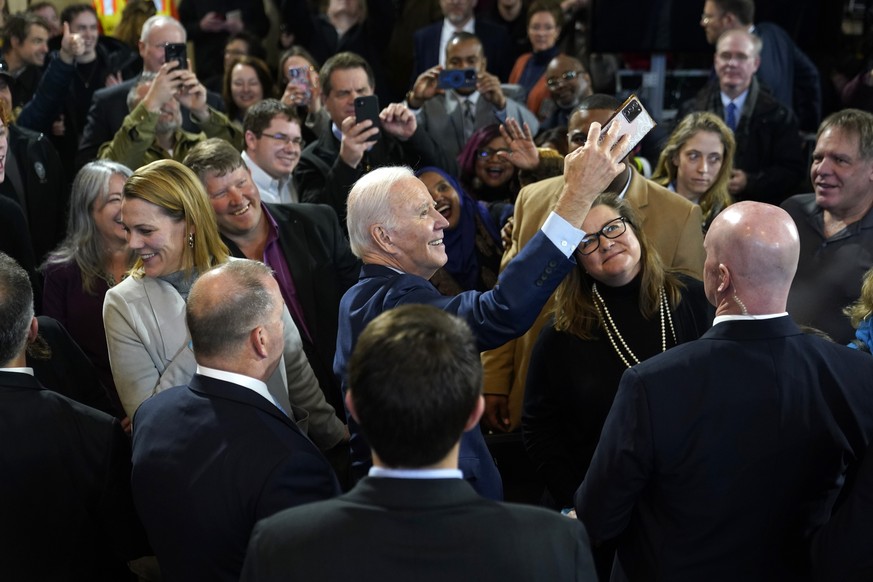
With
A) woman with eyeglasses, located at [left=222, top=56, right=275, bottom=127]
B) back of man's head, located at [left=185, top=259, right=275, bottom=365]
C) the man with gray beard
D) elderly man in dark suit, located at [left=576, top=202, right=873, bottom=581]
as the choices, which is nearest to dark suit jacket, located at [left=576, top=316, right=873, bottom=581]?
elderly man in dark suit, located at [left=576, top=202, right=873, bottom=581]

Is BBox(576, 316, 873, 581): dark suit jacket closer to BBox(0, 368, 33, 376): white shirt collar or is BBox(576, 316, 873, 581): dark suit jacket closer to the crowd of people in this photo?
the crowd of people

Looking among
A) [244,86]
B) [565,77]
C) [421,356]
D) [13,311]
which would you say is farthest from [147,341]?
[565,77]

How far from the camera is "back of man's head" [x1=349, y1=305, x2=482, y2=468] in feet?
4.68

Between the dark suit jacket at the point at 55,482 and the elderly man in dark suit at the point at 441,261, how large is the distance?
1.80 feet

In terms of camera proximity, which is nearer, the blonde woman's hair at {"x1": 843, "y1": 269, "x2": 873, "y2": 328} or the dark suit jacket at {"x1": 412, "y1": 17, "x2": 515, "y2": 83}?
the blonde woman's hair at {"x1": 843, "y1": 269, "x2": 873, "y2": 328}

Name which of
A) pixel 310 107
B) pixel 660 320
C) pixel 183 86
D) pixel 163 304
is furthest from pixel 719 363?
pixel 310 107

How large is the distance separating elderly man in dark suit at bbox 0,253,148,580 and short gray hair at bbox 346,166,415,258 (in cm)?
71

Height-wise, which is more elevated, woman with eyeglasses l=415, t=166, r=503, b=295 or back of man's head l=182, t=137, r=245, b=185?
back of man's head l=182, t=137, r=245, b=185

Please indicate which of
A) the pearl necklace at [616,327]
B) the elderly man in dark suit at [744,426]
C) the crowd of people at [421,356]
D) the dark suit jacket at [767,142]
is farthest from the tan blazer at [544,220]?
the dark suit jacket at [767,142]

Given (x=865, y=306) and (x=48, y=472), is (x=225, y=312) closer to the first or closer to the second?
(x=48, y=472)

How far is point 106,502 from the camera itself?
2189mm

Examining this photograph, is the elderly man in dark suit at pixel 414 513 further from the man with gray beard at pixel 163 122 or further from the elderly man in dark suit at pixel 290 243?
the man with gray beard at pixel 163 122

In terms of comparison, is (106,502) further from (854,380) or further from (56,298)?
(854,380)

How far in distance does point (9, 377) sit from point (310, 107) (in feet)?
10.3
